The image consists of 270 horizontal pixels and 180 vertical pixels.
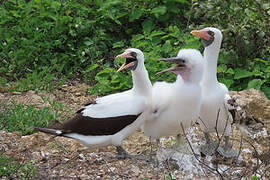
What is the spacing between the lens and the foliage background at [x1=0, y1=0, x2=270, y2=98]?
663 centimetres

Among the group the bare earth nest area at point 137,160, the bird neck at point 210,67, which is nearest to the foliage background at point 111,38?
the bare earth nest area at point 137,160

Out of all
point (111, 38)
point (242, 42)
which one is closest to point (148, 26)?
point (111, 38)

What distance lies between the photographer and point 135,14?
7531 mm

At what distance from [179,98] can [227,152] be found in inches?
36.3

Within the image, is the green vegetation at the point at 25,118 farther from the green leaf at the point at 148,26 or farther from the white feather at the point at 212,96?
the green leaf at the point at 148,26

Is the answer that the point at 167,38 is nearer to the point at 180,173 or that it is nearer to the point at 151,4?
the point at 151,4

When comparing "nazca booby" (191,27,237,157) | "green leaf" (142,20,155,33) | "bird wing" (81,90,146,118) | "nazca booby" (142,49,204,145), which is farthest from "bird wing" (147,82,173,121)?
"green leaf" (142,20,155,33)

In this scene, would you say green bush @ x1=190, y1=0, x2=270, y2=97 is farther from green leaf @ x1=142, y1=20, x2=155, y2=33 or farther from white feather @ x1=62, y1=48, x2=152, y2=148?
white feather @ x1=62, y1=48, x2=152, y2=148

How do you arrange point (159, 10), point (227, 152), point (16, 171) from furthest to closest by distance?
point (159, 10) < point (227, 152) < point (16, 171)

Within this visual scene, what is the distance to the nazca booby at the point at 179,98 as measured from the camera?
168 inches

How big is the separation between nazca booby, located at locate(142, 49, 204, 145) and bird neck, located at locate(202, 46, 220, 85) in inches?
11.3

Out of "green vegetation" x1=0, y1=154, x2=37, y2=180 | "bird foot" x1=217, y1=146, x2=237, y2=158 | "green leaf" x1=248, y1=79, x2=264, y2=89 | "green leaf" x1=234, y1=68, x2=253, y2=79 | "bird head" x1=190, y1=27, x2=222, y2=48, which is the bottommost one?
"bird foot" x1=217, y1=146, x2=237, y2=158

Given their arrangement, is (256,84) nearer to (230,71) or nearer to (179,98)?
(230,71)

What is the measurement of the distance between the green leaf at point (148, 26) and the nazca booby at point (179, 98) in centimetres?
305
